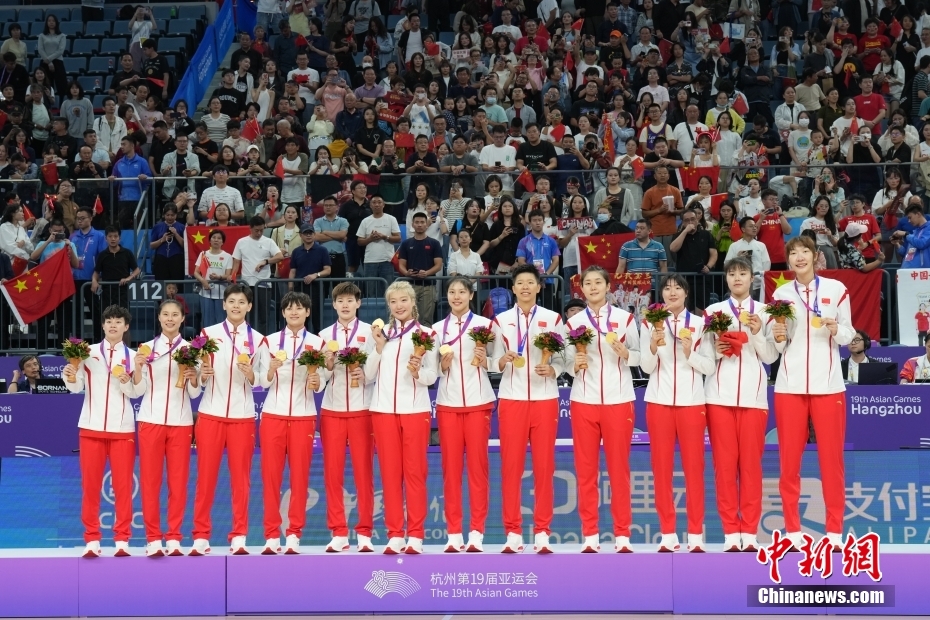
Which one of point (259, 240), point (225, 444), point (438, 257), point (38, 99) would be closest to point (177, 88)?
point (38, 99)

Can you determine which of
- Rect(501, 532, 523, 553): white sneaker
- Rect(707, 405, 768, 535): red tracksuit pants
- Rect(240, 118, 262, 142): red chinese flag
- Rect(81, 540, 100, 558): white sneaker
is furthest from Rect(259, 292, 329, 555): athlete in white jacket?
Rect(240, 118, 262, 142): red chinese flag

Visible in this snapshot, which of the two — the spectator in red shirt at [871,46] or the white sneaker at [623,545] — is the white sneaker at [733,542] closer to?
the white sneaker at [623,545]

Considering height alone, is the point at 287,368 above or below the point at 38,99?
below

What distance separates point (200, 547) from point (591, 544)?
111 inches

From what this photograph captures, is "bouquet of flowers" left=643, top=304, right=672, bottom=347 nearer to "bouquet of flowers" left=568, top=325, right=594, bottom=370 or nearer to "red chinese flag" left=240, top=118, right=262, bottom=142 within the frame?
"bouquet of flowers" left=568, top=325, right=594, bottom=370

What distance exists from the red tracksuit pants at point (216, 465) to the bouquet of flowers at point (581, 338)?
96.3 inches

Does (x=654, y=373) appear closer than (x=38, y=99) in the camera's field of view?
Yes

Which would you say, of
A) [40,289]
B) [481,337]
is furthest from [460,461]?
[40,289]

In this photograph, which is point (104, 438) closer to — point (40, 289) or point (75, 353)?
point (75, 353)

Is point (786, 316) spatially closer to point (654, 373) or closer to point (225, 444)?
point (654, 373)

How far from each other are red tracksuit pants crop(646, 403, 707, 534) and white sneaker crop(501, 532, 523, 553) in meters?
1.01

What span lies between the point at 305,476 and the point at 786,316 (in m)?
3.63

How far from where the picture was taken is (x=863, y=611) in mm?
8727

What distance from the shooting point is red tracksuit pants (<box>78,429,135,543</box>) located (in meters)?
9.12
